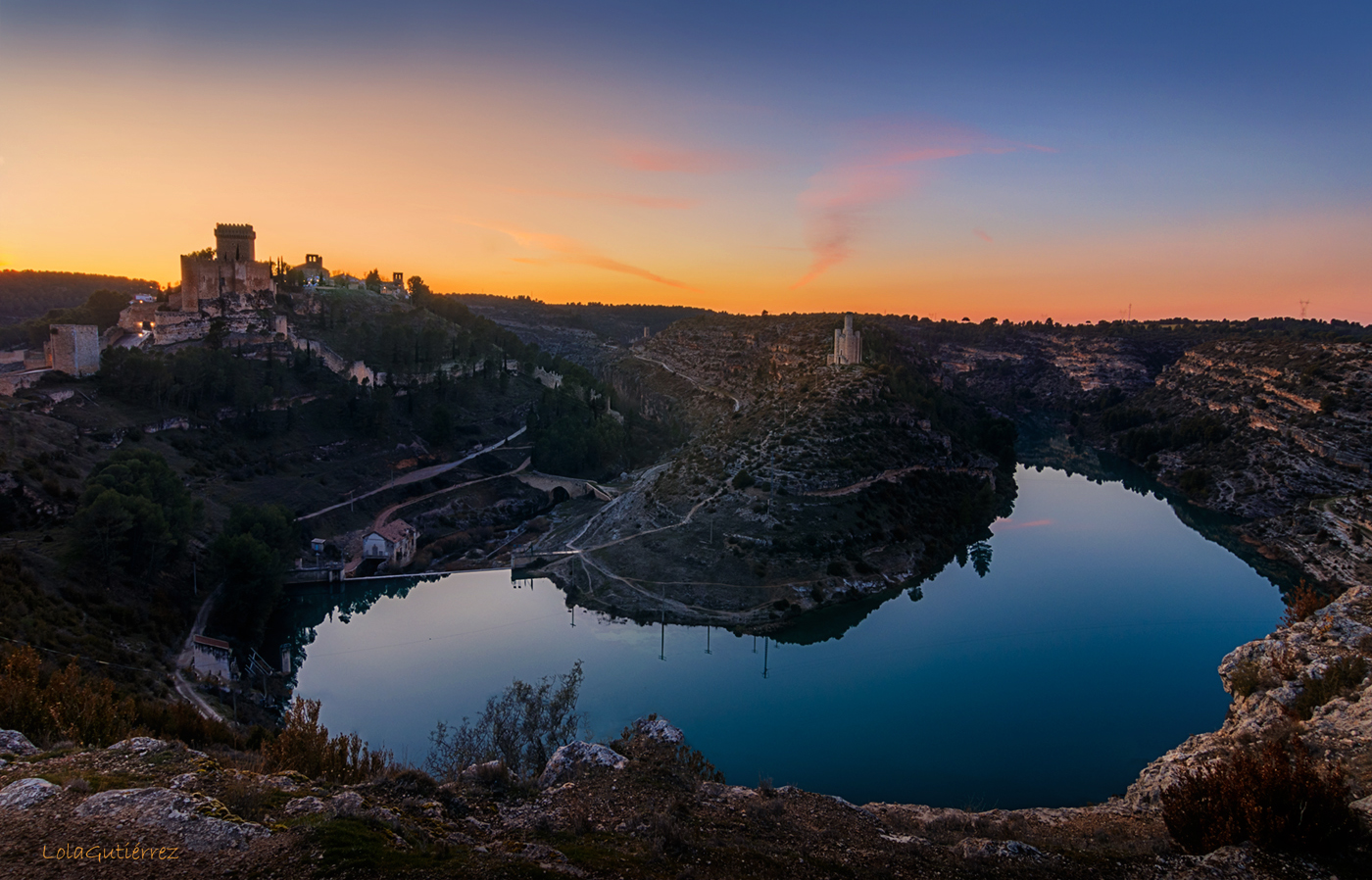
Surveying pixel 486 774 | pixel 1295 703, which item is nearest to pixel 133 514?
pixel 486 774

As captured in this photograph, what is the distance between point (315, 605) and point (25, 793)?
2843cm

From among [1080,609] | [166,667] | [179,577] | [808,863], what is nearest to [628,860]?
[808,863]

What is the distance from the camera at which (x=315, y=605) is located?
3253 cm

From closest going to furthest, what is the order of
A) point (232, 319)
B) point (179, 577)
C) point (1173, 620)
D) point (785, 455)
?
point (179, 577) < point (1173, 620) < point (785, 455) < point (232, 319)

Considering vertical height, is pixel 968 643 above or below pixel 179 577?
below

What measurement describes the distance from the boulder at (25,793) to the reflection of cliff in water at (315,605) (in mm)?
22982

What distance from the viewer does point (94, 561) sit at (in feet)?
77.7

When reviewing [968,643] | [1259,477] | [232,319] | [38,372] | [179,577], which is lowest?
[968,643]

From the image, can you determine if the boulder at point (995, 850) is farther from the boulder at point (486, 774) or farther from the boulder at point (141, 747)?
the boulder at point (141, 747)

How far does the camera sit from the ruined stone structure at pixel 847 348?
5341 centimetres

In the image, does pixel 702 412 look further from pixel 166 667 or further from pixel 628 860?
pixel 628 860

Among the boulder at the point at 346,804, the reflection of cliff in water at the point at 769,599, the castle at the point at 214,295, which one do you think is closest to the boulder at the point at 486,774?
the boulder at the point at 346,804

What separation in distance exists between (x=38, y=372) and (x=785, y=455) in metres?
36.7

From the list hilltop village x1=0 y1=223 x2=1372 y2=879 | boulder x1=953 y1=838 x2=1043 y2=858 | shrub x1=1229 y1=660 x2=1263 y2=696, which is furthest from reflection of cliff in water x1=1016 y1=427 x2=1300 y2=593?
boulder x1=953 y1=838 x2=1043 y2=858
